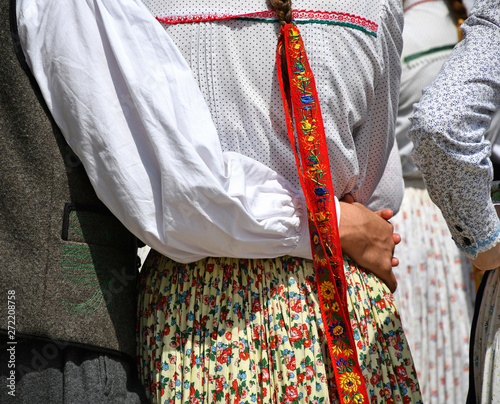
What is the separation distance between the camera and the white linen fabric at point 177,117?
1159mm

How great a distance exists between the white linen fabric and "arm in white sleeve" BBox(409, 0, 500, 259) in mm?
216

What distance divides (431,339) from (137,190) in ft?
6.03

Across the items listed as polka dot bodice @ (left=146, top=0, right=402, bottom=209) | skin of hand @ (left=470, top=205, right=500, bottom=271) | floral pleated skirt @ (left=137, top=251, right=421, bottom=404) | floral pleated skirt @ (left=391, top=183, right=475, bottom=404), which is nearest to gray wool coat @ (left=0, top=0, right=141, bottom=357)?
floral pleated skirt @ (left=137, top=251, right=421, bottom=404)

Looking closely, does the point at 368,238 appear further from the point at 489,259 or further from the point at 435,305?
the point at 435,305

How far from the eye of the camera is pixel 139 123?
3.90ft

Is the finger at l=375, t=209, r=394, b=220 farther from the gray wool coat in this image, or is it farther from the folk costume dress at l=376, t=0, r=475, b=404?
the folk costume dress at l=376, t=0, r=475, b=404

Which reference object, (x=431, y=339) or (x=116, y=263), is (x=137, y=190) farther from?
(x=431, y=339)

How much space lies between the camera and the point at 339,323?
1271 millimetres

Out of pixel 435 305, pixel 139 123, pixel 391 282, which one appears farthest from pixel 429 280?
pixel 139 123

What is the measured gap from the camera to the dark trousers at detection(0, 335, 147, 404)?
45.1 inches

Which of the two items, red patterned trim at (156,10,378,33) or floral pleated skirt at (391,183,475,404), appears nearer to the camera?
red patterned trim at (156,10,378,33)

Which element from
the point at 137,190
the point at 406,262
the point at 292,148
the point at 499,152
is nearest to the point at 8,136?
the point at 137,190

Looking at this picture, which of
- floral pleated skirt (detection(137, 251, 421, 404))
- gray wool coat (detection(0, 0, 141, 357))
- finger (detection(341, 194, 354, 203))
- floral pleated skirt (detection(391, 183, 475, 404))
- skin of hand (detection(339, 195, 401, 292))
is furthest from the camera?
floral pleated skirt (detection(391, 183, 475, 404))

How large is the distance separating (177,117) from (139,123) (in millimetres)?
71
